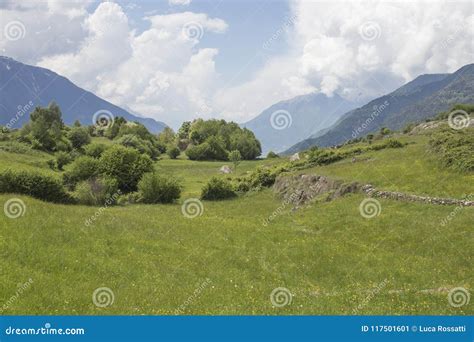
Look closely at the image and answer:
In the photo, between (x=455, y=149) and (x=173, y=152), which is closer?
(x=455, y=149)

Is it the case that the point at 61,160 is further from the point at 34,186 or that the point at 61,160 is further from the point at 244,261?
the point at 244,261

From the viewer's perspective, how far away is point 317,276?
891 inches

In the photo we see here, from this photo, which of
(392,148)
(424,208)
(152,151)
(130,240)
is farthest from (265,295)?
(152,151)


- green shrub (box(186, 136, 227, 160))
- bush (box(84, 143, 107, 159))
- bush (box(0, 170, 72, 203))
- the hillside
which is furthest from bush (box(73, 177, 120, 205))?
green shrub (box(186, 136, 227, 160))

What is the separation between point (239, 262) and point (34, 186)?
28.7 meters

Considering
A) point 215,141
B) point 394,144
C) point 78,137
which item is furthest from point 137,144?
point 394,144

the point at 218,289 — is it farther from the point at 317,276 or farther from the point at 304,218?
the point at 304,218

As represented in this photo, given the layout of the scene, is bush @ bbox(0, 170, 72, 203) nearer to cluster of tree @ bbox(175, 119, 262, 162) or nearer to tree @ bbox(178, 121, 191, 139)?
cluster of tree @ bbox(175, 119, 262, 162)

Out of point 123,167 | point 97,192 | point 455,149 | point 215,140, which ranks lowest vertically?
point 97,192

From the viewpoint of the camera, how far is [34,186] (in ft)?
141

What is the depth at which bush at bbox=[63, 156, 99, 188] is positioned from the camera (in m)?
62.8

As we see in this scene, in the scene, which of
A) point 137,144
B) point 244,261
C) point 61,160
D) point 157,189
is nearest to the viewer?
point 244,261

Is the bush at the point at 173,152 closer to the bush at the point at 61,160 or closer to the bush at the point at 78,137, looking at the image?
the bush at the point at 78,137

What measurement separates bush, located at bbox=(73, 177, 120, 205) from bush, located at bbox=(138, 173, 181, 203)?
374 centimetres
